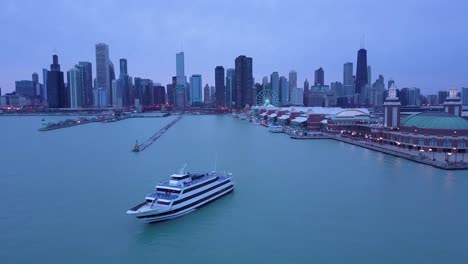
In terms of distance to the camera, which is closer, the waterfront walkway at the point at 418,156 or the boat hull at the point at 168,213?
the boat hull at the point at 168,213

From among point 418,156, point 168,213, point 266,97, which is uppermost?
point 266,97

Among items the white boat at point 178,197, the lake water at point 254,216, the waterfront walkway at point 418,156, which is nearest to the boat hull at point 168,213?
the white boat at point 178,197

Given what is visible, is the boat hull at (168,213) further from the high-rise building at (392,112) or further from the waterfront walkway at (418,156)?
Result: the high-rise building at (392,112)

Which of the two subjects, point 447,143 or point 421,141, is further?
point 421,141

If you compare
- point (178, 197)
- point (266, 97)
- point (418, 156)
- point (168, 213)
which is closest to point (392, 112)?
point (418, 156)

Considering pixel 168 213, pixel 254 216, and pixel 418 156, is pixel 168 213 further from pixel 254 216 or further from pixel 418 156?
pixel 418 156

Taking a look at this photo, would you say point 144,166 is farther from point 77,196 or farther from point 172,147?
point 172,147

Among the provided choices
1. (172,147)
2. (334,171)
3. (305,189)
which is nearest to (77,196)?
(305,189)

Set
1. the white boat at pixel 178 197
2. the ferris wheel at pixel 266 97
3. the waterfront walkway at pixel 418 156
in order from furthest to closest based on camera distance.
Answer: the ferris wheel at pixel 266 97
the waterfront walkway at pixel 418 156
the white boat at pixel 178 197
